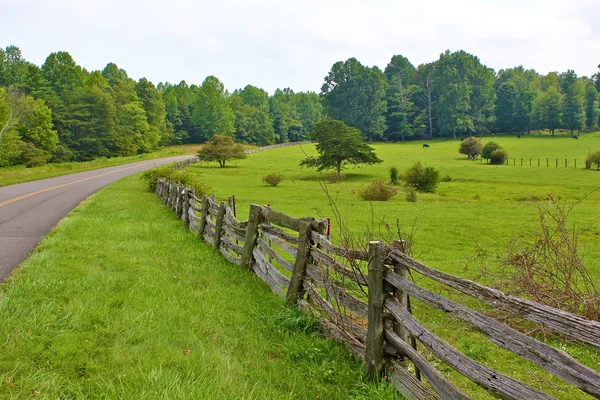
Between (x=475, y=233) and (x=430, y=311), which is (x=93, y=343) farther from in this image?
(x=475, y=233)

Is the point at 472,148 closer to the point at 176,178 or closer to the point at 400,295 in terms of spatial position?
→ the point at 176,178

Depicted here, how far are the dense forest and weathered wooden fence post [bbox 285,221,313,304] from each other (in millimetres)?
67147

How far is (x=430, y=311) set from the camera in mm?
8180

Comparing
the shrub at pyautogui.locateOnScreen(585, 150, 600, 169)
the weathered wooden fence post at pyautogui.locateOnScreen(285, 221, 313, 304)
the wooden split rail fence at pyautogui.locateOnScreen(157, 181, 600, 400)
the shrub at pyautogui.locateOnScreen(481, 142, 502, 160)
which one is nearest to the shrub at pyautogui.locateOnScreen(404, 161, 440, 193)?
the shrub at pyautogui.locateOnScreen(585, 150, 600, 169)

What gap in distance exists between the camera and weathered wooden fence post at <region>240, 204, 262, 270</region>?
324 inches

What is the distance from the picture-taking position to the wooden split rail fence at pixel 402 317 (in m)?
2.83

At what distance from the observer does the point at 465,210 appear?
2422 centimetres

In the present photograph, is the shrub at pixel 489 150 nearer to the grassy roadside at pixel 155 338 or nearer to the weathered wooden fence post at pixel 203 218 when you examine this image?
the weathered wooden fence post at pixel 203 218

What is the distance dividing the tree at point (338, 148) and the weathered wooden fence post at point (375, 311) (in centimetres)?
4305

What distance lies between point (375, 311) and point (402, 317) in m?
0.35

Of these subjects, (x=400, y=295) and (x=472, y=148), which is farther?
(x=472, y=148)

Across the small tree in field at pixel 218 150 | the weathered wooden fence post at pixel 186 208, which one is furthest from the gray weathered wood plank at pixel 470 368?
the small tree in field at pixel 218 150

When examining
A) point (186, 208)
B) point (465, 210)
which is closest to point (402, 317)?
point (186, 208)

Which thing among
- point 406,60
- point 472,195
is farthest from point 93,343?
point 406,60
